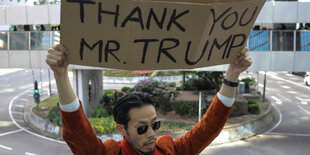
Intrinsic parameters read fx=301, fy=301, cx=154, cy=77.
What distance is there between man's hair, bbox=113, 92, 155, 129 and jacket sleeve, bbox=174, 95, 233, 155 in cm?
44

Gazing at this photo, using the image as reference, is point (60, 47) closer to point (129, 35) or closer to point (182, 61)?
point (129, 35)

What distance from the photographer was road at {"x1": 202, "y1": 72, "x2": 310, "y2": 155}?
34.5 feet

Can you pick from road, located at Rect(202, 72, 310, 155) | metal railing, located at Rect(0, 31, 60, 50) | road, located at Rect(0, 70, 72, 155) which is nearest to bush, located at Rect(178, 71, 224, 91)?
road, located at Rect(202, 72, 310, 155)

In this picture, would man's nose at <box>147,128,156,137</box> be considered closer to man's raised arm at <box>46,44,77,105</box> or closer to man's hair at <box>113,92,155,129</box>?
man's hair at <box>113,92,155,129</box>

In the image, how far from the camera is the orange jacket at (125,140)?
6.30ft

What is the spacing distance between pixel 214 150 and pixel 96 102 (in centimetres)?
661

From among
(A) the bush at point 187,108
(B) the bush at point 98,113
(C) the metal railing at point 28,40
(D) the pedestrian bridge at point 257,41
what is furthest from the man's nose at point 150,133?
(A) the bush at point 187,108

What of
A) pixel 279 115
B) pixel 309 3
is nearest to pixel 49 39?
pixel 309 3

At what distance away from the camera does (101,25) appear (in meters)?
1.67

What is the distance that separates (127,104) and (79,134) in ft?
1.26

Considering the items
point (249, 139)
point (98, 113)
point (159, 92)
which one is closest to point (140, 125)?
point (249, 139)

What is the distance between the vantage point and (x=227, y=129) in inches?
458

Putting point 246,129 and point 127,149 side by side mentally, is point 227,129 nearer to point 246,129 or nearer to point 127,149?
point 246,129

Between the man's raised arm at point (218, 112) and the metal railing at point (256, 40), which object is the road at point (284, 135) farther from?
the man's raised arm at point (218, 112)
